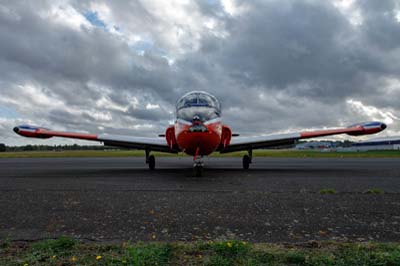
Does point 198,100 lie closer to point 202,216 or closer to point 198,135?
point 198,135

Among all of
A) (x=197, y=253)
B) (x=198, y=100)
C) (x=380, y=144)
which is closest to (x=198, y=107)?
(x=198, y=100)

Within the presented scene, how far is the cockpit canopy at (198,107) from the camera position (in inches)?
461

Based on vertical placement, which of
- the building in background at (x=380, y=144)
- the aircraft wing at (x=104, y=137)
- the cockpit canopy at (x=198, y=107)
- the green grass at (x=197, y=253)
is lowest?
the green grass at (x=197, y=253)

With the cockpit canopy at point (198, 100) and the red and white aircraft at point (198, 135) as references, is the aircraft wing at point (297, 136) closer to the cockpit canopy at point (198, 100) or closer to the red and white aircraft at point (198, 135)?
the red and white aircraft at point (198, 135)

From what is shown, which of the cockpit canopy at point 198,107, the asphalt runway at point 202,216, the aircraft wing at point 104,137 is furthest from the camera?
the aircraft wing at point 104,137

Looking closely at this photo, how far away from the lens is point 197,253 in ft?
9.64

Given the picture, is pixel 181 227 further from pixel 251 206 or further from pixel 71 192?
pixel 71 192

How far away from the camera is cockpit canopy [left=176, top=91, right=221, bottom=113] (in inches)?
491

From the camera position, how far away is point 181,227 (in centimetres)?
398

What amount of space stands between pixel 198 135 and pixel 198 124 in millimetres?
435

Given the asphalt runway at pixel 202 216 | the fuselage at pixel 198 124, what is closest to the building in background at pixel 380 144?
the fuselage at pixel 198 124

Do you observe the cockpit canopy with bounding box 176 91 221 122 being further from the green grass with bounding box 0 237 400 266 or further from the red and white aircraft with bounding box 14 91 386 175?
the green grass with bounding box 0 237 400 266

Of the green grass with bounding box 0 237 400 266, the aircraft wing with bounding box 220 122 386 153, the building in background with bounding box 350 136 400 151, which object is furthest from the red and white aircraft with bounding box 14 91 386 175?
the building in background with bounding box 350 136 400 151

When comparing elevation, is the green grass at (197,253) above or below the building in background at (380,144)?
below
